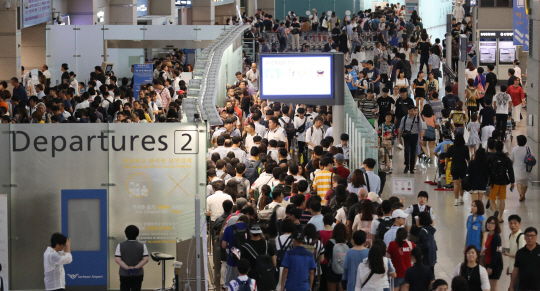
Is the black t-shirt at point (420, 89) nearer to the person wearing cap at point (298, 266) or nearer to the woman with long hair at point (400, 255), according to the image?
the woman with long hair at point (400, 255)

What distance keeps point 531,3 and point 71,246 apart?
36.6 ft

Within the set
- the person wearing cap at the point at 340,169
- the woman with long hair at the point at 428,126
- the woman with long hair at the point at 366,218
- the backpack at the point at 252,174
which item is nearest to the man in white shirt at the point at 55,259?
the woman with long hair at the point at 366,218

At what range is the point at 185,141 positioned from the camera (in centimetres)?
953

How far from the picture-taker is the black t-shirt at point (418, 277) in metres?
7.89

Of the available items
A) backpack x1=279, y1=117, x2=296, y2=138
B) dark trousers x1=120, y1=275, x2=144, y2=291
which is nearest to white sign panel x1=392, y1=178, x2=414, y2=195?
dark trousers x1=120, y1=275, x2=144, y2=291

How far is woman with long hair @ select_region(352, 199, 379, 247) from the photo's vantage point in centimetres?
930

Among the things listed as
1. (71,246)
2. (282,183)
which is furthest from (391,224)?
(71,246)

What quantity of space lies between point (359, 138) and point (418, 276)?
575cm

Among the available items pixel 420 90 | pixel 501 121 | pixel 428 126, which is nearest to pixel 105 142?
pixel 428 126

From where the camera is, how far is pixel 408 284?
7996 millimetres

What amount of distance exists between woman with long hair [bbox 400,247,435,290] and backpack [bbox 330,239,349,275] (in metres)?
0.85

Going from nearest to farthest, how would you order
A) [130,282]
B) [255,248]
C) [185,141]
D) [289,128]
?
[255,248], [130,282], [185,141], [289,128]

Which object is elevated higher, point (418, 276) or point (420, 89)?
point (420, 89)

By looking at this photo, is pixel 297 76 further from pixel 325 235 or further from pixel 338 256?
pixel 338 256
